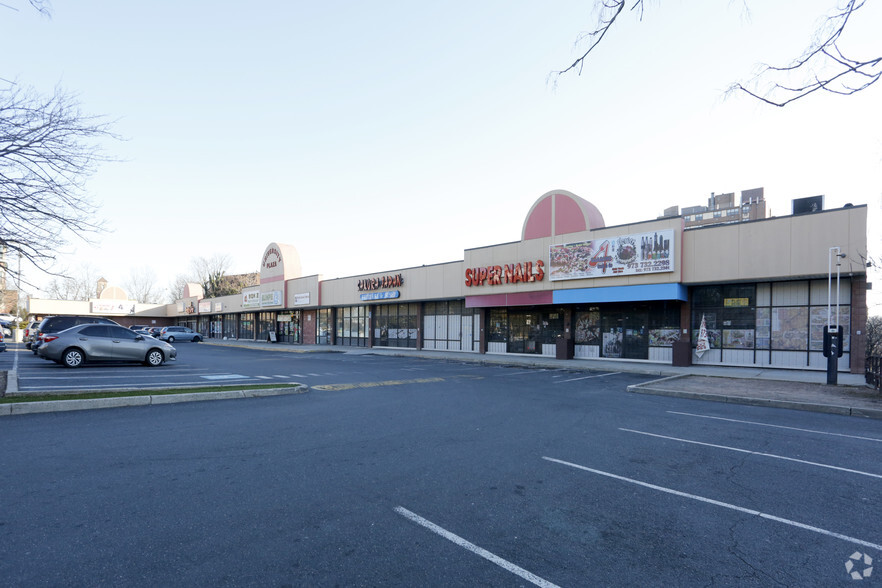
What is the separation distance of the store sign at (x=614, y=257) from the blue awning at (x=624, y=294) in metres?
0.69

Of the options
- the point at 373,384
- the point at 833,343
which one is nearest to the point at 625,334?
the point at 833,343

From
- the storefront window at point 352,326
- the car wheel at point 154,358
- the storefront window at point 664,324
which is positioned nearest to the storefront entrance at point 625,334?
the storefront window at point 664,324

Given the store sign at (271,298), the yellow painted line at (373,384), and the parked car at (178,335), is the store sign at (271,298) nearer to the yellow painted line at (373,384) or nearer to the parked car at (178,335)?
the parked car at (178,335)

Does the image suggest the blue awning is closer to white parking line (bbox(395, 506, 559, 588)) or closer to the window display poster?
the window display poster

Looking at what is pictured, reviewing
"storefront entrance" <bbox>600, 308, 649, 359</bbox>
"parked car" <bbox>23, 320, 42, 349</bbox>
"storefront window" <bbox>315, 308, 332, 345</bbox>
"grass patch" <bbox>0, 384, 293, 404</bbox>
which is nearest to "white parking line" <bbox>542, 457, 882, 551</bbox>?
"grass patch" <bbox>0, 384, 293, 404</bbox>

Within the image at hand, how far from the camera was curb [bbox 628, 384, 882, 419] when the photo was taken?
977 cm

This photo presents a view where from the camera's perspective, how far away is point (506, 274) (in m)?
25.7

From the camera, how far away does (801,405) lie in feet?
34.4

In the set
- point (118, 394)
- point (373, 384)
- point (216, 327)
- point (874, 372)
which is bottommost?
point (216, 327)

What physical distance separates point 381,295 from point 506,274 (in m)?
11.2

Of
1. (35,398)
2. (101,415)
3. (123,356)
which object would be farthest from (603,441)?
(123,356)

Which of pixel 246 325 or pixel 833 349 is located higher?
pixel 833 349

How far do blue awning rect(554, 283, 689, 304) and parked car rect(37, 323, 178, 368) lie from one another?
1881 centimetres

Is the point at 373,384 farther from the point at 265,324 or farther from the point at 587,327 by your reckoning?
the point at 265,324
